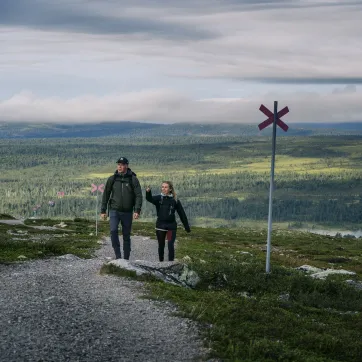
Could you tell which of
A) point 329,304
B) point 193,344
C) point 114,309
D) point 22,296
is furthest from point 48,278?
point 329,304

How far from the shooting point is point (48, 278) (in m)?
20.0

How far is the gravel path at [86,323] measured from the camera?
13.0m

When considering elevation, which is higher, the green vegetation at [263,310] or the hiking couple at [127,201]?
the hiking couple at [127,201]

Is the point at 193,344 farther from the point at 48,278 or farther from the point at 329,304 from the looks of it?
the point at 329,304

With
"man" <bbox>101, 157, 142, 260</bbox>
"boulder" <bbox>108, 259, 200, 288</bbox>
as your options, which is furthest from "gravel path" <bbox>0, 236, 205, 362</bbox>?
"man" <bbox>101, 157, 142, 260</bbox>

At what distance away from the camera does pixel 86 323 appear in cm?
1491

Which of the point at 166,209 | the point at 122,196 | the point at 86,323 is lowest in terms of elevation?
the point at 86,323

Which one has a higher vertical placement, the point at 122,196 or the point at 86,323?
the point at 122,196

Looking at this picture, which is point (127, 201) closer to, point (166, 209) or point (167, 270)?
point (166, 209)

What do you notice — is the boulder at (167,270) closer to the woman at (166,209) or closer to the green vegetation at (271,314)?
the green vegetation at (271,314)

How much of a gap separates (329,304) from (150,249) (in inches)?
880

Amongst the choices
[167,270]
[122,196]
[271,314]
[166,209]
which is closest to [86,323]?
[271,314]

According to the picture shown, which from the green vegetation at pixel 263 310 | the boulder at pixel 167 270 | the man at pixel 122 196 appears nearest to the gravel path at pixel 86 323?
the green vegetation at pixel 263 310

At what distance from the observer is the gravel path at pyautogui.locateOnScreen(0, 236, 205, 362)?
42.6 feet
